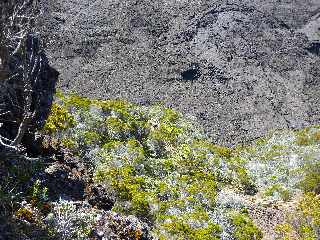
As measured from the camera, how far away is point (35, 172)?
10.2 metres

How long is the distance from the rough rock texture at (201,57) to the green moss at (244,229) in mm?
11660

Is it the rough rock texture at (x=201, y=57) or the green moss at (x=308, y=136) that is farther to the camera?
the rough rock texture at (x=201, y=57)

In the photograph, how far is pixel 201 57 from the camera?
37781mm

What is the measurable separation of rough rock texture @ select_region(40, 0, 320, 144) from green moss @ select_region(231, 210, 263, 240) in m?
11.7

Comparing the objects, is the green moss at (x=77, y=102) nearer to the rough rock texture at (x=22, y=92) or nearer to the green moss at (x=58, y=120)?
the green moss at (x=58, y=120)

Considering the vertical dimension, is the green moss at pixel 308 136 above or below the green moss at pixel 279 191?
below

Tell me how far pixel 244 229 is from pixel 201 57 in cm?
1995

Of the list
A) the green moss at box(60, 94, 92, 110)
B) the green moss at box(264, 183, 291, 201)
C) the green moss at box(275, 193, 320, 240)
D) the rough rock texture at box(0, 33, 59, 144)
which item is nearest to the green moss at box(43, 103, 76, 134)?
the green moss at box(60, 94, 92, 110)

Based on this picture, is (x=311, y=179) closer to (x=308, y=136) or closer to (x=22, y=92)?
(x=308, y=136)

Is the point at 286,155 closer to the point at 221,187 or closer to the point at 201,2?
the point at 221,187

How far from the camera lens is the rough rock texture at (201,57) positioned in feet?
112

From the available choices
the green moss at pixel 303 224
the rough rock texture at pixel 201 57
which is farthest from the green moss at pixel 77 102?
the green moss at pixel 303 224

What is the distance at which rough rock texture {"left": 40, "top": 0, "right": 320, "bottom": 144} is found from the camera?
34000 mm

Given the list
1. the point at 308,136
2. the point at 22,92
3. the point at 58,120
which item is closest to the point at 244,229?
the point at 58,120
